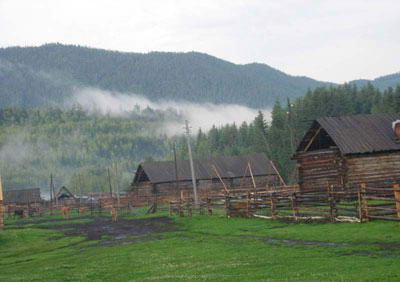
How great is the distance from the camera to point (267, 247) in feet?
75.2

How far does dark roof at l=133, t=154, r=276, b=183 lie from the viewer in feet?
289

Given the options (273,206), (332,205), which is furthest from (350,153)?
(332,205)

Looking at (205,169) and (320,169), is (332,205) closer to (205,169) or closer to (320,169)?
(320,169)

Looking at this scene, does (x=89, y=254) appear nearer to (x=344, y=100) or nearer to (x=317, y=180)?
(x=317, y=180)

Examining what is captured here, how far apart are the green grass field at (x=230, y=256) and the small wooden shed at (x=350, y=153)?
44.7 feet

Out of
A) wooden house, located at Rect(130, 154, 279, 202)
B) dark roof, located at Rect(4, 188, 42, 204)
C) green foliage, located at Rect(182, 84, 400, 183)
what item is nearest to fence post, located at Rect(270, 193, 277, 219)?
wooden house, located at Rect(130, 154, 279, 202)

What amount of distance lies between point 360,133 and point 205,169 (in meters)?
44.7

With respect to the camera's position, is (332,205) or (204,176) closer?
(332,205)

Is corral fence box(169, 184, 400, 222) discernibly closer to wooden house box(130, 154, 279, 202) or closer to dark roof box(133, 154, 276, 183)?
wooden house box(130, 154, 279, 202)

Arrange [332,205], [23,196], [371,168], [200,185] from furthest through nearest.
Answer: [23,196]
[200,185]
[371,168]
[332,205]

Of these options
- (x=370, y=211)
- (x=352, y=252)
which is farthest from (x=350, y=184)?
A: (x=352, y=252)

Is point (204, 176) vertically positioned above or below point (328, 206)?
above

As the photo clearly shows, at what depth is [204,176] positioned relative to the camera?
289ft

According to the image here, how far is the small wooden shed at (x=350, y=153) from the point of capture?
45469 millimetres
